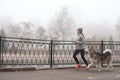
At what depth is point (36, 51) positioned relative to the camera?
13.8 m

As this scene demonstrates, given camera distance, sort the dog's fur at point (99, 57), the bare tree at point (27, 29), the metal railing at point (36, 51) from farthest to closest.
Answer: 1. the bare tree at point (27, 29)
2. the metal railing at point (36, 51)
3. the dog's fur at point (99, 57)

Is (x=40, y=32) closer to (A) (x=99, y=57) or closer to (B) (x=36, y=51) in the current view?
(B) (x=36, y=51)

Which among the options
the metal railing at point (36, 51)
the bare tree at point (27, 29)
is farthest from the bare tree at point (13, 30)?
the metal railing at point (36, 51)

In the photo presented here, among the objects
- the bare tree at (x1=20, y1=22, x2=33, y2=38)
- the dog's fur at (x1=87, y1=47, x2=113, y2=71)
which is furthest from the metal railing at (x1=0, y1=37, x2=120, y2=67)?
the bare tree at (x1=20, y1=22, x2=33, y2=38)

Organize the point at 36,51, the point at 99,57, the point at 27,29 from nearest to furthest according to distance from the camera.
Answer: the point at 99,57 < the point at 36,51 < the point at 27,29

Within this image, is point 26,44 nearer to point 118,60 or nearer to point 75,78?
point 75,78

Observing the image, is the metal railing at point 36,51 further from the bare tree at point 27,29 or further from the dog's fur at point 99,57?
the bare tree at point 27,29

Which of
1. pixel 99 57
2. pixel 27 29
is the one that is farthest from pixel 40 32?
pixel 99 57

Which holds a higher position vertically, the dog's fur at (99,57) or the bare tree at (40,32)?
the bare tree at (40,32)

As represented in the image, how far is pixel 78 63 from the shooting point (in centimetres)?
1269

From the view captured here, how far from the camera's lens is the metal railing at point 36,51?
41.0 feet

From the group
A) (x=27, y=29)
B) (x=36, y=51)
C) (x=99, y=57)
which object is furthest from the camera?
(x=27, y=29)

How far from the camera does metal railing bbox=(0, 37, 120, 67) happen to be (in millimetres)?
12492

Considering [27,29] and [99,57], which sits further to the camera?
[27,29]
